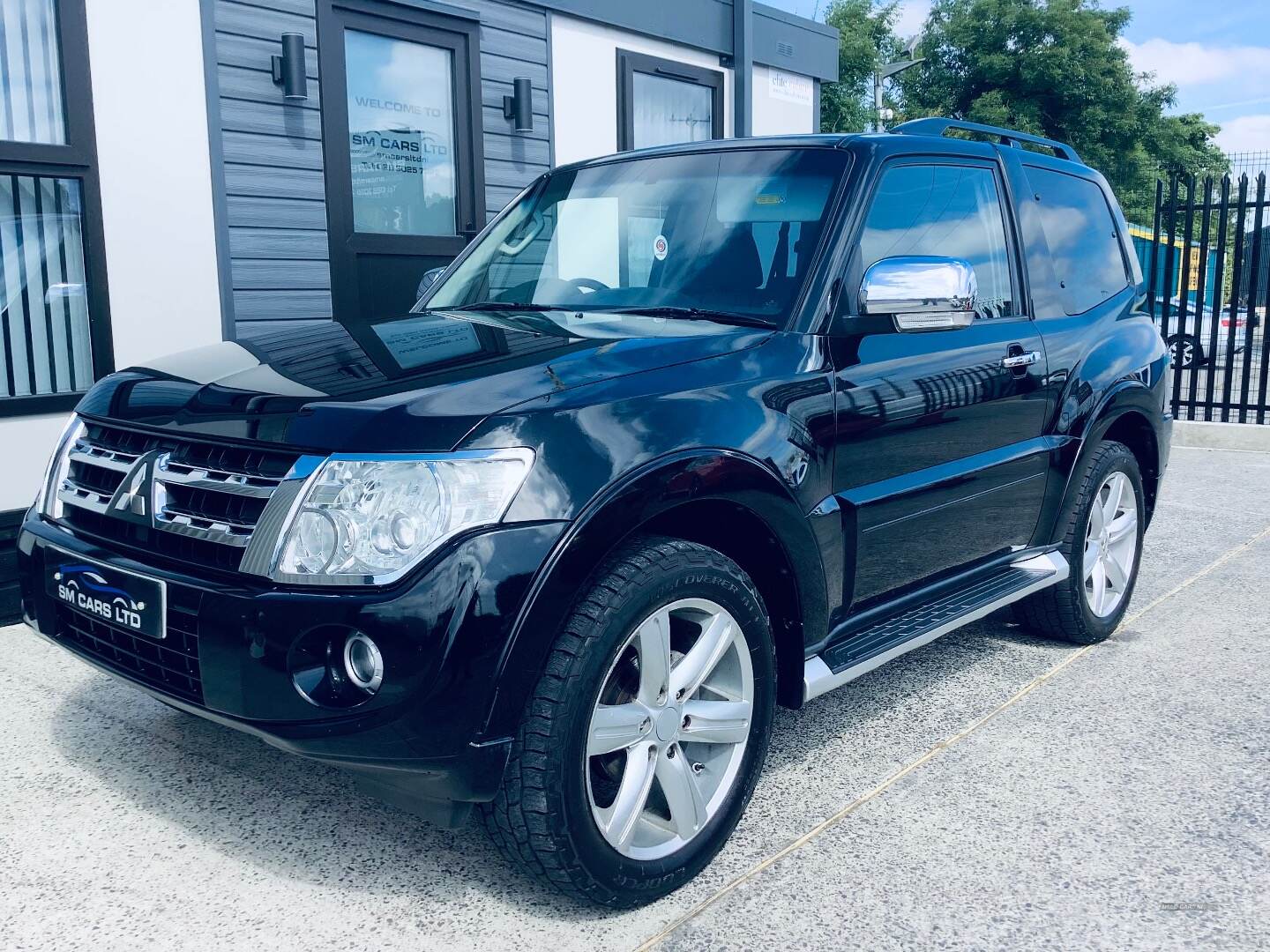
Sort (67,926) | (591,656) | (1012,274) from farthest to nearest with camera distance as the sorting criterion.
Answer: (1012,274)
(67,926)
(591,656)

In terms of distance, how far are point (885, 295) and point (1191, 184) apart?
7.97m

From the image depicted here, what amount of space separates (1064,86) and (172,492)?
1522 inches

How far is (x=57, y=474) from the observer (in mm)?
3002

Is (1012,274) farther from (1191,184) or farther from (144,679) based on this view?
(1191,184)

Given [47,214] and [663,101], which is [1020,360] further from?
[663,101]

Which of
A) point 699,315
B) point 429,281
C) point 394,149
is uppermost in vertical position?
point 394,149

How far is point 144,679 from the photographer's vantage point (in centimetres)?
259

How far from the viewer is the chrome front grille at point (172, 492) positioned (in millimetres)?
2408

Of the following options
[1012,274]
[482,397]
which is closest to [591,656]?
[482,397]

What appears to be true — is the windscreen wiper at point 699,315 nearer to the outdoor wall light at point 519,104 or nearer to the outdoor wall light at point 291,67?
the outdoor wall light at point 291,67

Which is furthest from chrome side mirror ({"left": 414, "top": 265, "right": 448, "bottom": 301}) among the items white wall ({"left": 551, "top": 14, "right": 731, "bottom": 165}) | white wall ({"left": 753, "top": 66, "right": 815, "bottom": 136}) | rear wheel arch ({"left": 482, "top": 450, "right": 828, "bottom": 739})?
white wall ({"left": 753, "top": 66, "right": 815, "bottom": 136})

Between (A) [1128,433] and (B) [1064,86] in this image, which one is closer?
(A) [1128,433]

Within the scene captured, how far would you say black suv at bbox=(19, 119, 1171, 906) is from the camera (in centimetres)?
227

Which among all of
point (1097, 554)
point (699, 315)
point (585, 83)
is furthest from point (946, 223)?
point (585, 83)
